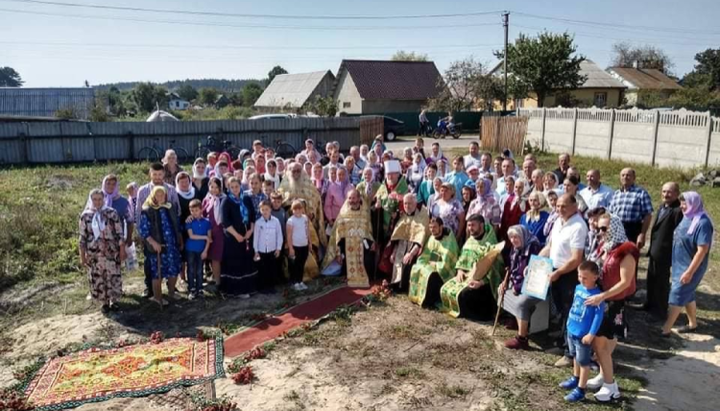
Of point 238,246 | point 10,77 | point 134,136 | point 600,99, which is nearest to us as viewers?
point 238,246

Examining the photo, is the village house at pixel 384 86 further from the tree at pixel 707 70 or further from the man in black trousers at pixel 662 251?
the man in black trousers at pixel 662 251

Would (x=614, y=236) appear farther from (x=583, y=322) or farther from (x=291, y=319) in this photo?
(x=291, y=319)

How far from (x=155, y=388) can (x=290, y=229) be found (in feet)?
10.8

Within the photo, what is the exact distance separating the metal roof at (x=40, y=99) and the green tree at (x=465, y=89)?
75.6 ft

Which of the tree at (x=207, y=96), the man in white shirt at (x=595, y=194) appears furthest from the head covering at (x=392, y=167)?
the tree at (x=207, y=96)

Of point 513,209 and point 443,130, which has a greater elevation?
point 443,130

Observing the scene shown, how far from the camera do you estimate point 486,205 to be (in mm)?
7695

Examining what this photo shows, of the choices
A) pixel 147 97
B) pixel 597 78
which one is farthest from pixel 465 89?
pixel 147 97

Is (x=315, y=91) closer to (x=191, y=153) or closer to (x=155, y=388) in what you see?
(x=191, y=153)

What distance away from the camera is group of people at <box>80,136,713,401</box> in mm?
5828

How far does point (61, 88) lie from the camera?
1447 inches

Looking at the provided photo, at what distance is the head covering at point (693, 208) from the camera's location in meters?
6.23

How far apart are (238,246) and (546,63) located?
101 ft

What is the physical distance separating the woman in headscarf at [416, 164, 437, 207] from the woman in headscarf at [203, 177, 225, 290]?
10.3 ft
